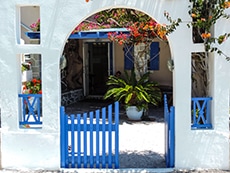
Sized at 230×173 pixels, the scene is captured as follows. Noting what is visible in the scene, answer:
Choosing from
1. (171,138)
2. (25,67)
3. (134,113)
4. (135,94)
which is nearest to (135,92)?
(135,94)

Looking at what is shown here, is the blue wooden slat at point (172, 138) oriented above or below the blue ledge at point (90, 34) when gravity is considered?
below

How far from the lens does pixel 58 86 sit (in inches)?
263

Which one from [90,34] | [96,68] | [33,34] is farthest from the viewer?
[96,68]

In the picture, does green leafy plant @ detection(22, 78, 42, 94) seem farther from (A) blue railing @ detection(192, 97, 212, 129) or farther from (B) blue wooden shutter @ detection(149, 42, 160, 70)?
(A) blue railing @ detection(192, 97, 212, 129)

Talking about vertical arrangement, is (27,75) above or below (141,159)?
above

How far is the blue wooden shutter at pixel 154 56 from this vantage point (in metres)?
15.3

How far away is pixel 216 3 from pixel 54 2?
2.95 metres

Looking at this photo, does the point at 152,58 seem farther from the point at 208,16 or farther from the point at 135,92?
the point at 208,16

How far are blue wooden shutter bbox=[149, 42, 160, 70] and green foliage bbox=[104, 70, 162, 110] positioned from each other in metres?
3.35

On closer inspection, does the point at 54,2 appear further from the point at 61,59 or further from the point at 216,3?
the point at 216,3

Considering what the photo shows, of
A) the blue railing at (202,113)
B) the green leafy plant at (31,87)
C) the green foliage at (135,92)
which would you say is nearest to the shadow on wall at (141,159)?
the blue railing at (202,113)

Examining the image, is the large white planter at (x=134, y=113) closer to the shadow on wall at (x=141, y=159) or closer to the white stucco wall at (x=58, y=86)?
the shadow on wall at (x=141, y=159)

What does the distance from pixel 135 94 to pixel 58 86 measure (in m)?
5.40

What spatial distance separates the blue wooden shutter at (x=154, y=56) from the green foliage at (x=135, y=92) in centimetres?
335
